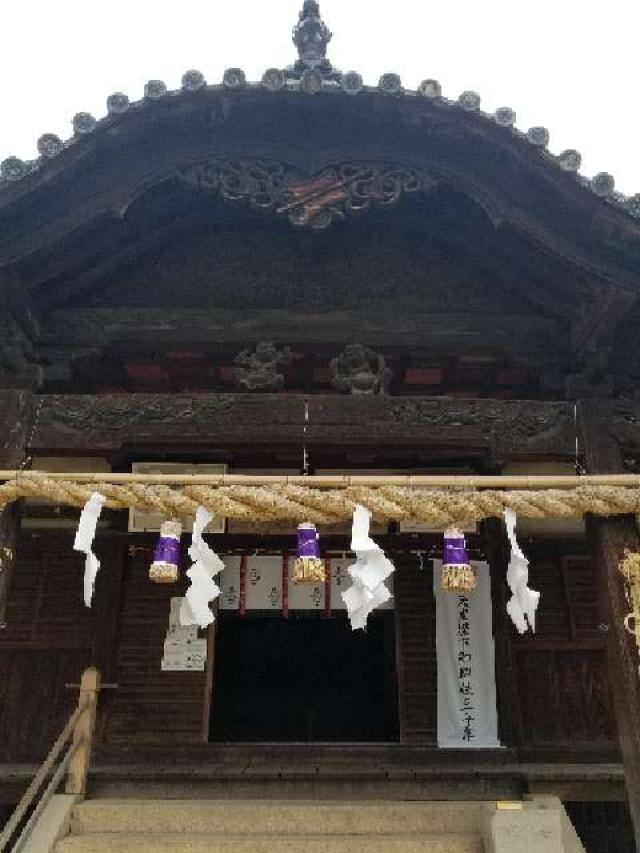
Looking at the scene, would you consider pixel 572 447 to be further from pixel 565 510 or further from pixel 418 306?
pixel 418 306

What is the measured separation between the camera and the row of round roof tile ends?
17.8 ft

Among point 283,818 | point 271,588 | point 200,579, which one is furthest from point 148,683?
point 200,579

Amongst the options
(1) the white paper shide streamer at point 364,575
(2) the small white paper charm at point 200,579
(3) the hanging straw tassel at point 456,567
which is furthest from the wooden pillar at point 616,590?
(2) the small white paper charm at point 200,579

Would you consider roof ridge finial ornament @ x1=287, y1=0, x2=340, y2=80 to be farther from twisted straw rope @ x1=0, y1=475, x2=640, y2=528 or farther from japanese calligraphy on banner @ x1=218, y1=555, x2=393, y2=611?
twisted straw rope @ x1=0, y1=475, x2=640, y2=528

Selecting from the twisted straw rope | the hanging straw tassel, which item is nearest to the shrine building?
the twisted straw rope

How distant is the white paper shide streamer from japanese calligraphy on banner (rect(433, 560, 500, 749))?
11.0ft

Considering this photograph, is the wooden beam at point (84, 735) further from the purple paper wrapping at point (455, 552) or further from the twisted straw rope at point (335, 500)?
the purple paper wrapping at point (455, 552)

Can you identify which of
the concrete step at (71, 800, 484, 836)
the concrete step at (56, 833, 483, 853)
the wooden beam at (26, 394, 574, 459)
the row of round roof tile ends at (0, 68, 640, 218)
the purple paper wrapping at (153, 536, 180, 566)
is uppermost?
the row of round roof tile ends at (0, 68, 640, 218)

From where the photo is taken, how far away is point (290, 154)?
573 cm

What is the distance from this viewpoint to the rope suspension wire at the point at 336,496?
188 inches

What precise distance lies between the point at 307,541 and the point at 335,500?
0.35m

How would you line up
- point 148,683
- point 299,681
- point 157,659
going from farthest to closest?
point 299,681 < point 157,659 < point 148,683

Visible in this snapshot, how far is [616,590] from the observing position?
4887 mm

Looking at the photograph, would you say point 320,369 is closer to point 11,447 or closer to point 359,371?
point 359,371
